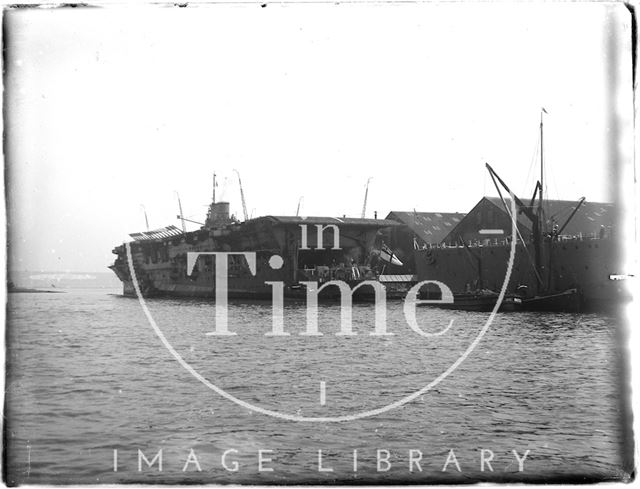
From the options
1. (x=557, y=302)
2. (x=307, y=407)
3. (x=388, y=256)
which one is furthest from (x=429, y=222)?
(x=307, y=407)

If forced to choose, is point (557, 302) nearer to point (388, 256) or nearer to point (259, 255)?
point (388, 256)

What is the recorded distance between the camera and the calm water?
7.25 m

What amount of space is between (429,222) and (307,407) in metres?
41.3

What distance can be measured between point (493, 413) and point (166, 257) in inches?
880

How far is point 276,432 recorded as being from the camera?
941 centimetres

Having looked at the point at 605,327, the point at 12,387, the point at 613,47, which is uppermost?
the point at 613,47

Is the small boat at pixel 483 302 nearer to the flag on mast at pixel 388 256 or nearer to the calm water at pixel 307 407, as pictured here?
the flag on mast at pixel 388 256

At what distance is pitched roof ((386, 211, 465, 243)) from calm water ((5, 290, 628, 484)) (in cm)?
2819

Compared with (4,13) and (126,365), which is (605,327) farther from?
(4,13)

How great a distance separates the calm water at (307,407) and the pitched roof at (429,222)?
28.2 meters

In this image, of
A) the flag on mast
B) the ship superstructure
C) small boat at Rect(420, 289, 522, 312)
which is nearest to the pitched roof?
the flag on mast

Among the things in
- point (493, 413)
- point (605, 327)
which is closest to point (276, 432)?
point (493, 413)

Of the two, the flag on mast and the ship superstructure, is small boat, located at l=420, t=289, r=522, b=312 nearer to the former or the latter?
the ship superstructure

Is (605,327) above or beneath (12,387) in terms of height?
beneath
